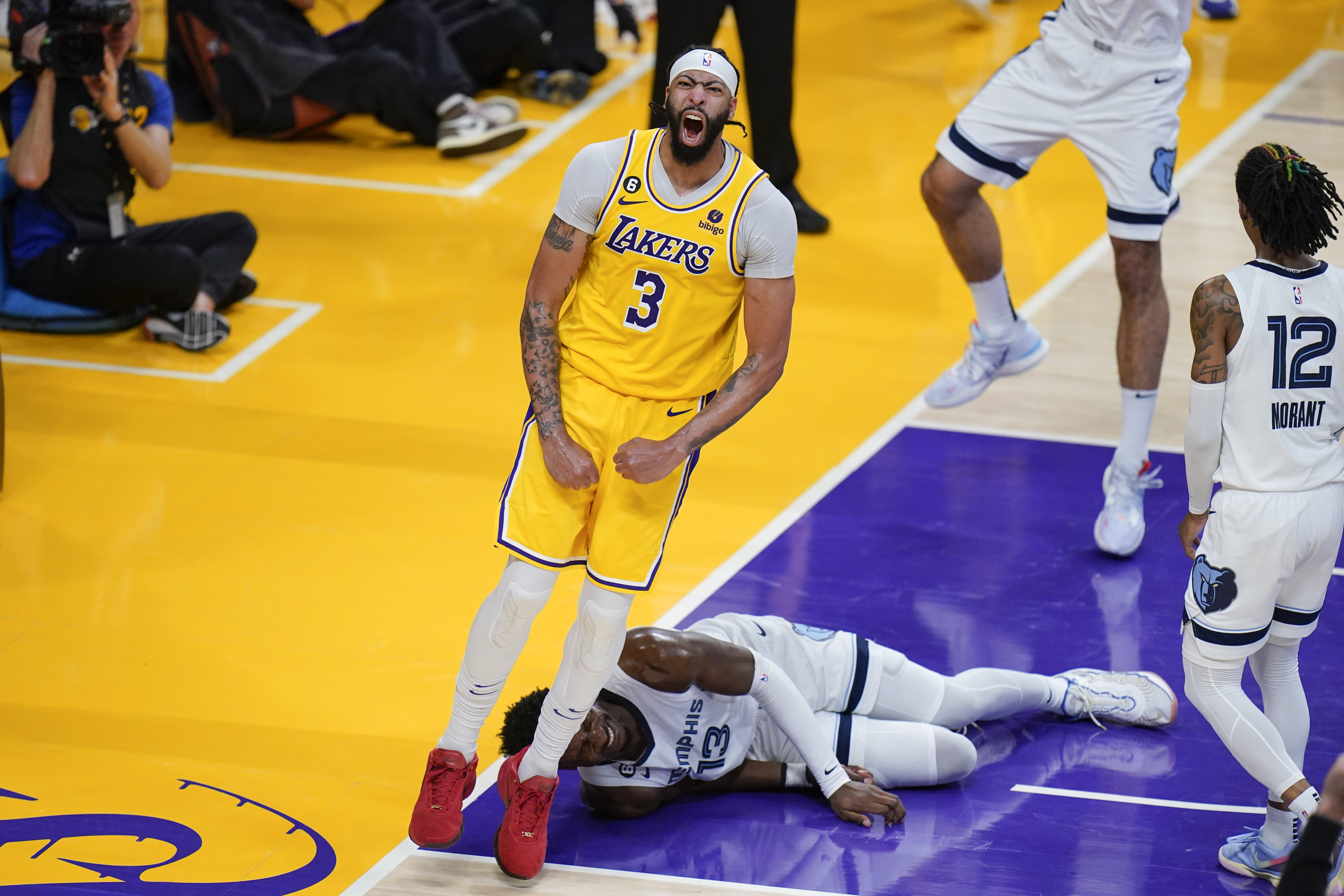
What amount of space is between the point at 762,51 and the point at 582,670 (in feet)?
17.3

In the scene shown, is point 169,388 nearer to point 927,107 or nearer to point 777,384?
point 777,384

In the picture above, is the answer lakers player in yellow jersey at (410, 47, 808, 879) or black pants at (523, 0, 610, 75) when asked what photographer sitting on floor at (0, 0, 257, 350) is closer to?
lakers player in yellow jersey at (410, 47, 808, 879)

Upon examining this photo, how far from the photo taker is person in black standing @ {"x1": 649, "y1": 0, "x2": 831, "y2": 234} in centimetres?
838

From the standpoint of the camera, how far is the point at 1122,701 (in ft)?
16.4

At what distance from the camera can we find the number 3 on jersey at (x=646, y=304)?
4086 mm

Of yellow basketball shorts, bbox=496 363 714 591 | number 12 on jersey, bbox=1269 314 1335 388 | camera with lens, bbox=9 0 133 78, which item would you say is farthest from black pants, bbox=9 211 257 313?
number 12 on jersey, bbox=1269 314 1335 388

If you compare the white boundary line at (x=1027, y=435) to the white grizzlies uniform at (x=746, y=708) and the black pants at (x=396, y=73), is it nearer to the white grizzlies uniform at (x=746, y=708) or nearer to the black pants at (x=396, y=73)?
the white grizzlies uniform at (x=746, y=708)

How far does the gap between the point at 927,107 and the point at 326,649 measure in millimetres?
6713

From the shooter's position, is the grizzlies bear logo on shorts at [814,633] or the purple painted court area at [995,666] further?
the grizzlies bear logo on shorts at [814,633]

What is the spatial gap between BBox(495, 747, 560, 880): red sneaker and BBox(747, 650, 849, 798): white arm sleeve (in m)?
0.61

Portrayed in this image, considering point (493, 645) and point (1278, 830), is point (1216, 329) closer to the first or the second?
point (1278, 830)

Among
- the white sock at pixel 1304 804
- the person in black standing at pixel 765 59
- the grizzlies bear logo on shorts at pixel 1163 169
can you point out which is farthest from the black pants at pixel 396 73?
the white sock at pixel 1304 804

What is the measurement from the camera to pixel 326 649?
5.25 m

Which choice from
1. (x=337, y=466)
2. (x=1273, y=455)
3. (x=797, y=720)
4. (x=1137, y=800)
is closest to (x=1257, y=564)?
(x=1273, y=455)
